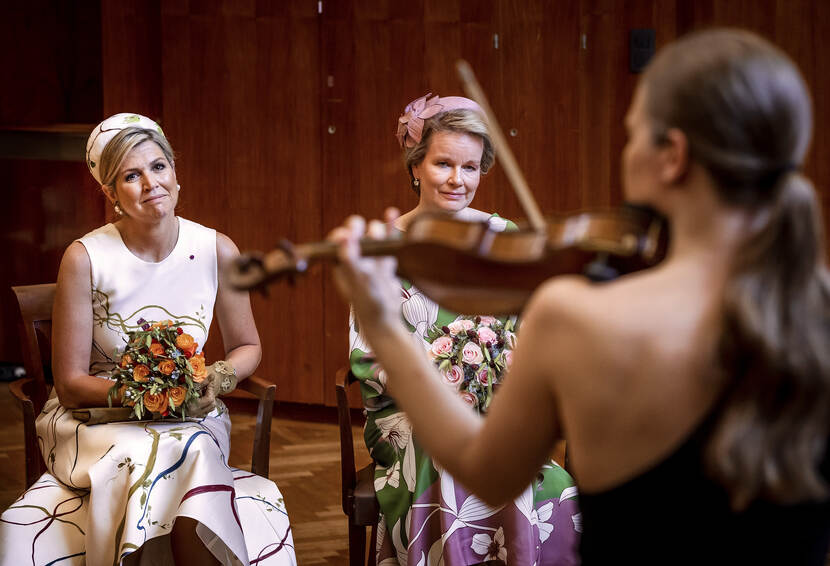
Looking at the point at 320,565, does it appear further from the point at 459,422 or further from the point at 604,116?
the point at 604,116

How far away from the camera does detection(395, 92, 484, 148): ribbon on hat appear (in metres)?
2.99

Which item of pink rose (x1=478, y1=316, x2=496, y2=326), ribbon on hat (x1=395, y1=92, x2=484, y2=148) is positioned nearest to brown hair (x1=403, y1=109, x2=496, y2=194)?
ribbon on hat (x1=395, y1=92, x2=484, y2=148)

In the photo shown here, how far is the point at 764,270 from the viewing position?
3.36 feet

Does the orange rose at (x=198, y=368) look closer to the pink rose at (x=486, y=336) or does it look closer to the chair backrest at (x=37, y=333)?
the chair backrest at (x=37, y=333)

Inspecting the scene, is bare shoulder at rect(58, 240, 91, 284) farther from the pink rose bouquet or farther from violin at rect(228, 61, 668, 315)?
violin at rect(228, 61, 668, 315)

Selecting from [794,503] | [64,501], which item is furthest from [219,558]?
[794,503]

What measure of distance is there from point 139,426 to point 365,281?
154 centimetres

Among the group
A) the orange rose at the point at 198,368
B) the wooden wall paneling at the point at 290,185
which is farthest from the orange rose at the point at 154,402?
the wooden wall paneling at the point at 290,185

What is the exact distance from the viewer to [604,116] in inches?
201

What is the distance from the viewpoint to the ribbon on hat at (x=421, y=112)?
299cm

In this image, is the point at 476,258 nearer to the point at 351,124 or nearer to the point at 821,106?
the point at 351,124

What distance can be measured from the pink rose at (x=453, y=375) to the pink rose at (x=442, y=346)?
5 centimetres

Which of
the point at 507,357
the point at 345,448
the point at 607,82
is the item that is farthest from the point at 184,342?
the point at 607,82

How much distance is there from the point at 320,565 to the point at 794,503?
2.50 m
